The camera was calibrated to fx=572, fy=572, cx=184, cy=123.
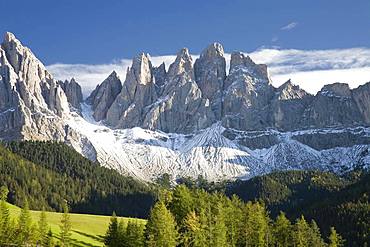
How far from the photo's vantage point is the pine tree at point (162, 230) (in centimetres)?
Result: 8431

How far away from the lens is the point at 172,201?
10081 centimetres

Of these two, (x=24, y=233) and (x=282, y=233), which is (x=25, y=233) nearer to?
(x=24, y=233)

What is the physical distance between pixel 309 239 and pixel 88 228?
47.1 metres

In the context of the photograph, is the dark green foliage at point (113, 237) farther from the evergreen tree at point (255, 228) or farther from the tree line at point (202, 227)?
the evergreen tree at point (255, 228)

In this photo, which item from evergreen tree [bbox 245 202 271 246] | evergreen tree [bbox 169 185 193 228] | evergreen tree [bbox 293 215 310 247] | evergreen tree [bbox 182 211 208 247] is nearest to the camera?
evergreen tree [bbox 182 211 208 247]

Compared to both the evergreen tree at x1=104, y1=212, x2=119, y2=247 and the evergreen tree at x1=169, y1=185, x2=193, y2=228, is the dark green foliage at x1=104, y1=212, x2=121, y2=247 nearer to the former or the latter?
the evergreen tree at x1=104, y1=212, x2=119, y2=247

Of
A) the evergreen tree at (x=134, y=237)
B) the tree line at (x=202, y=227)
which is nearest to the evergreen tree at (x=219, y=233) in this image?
the tree line at (x=202, y=227)

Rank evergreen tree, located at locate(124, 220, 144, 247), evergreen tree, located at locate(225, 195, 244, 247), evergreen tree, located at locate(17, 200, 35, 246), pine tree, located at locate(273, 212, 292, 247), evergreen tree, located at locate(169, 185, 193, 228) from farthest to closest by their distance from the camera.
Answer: pine tree, located at locate(273, 212, 292, 247), evergreen tree, located at locate(225, 195, 244, 247), evergreen tree, located at locate(169, 185, 193, 228), evergreen tree, located at locate(124, 220, 144, 247), evergreen tree, located at locate(17, 200, 35, 246)

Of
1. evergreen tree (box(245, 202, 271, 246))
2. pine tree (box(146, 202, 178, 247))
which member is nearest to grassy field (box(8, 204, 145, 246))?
pine tree (box(146, 202, 178, 247))

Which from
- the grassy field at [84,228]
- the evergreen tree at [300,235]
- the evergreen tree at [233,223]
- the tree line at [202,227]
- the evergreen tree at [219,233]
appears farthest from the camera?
the evergreen tree at [300,235]

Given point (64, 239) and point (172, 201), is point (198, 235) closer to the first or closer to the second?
point (172, 201)

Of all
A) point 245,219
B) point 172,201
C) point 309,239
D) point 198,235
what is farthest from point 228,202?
point 309,239

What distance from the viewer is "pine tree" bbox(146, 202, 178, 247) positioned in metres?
84.3

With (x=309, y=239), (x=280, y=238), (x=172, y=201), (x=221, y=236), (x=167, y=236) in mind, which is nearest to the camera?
(x=167, y=236)
